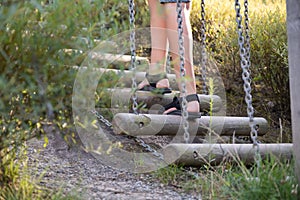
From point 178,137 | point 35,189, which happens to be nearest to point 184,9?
point 178,137

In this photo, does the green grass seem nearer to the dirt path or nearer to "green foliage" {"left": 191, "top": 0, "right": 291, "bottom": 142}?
the dirt path

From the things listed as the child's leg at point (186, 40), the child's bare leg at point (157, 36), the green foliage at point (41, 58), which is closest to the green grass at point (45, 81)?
the green foliage at point (41, 58)

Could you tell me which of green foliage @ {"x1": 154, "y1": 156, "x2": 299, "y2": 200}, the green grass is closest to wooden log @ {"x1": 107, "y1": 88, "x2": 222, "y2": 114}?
green foliage @ {"x1": 154, "y1": 156, "x2": 299, "y2": 200}

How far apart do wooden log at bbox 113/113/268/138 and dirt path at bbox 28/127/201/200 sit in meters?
0.27

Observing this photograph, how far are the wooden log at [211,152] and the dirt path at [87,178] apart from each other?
7.1 inches

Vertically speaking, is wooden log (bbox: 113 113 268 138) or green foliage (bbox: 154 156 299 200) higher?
wooden log (bbox: 113 113 268 138)

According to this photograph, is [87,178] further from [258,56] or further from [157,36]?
[258,56]

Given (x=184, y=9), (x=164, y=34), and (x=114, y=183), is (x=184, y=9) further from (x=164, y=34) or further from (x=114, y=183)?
(x=114, y=183)

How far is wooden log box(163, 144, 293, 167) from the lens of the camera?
2.98 metres

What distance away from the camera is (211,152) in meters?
3.07

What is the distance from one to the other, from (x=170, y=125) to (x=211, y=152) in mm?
448

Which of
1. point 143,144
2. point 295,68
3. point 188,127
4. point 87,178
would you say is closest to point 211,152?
point 188,127

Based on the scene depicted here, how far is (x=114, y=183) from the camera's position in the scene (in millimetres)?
3000

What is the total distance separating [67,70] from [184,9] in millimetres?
1370
